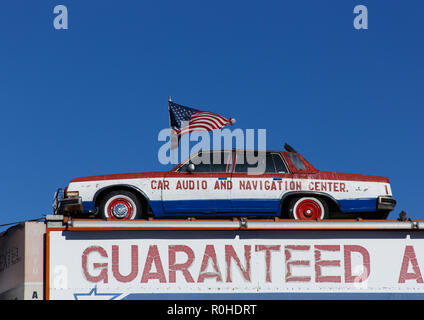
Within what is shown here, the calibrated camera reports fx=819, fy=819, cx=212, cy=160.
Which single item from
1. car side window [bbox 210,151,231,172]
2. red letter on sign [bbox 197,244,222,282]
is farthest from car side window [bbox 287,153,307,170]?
red letter on sign [bbox 197,244,222,282]

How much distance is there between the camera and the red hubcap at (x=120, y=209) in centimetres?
1430

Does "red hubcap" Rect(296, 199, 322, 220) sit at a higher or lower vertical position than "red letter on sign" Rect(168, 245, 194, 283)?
higher

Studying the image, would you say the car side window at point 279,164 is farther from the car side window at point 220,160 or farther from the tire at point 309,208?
the car side window at point 220,160

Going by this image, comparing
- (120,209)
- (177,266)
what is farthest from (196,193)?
(177,266)

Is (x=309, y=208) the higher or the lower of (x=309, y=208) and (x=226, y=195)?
the lower

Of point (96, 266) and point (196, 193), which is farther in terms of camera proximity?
point (196, 193)

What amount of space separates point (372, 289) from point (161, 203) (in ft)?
13.5

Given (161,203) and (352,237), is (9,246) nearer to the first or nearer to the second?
(161,203)

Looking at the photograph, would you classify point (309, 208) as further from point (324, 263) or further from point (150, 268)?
point (150, 268)

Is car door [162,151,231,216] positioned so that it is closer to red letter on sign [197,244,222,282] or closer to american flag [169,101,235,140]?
american flag [169,101,235,140]

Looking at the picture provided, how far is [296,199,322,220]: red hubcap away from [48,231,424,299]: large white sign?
223cm

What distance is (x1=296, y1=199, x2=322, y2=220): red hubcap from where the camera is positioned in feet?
47.1

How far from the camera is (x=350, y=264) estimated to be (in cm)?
1204

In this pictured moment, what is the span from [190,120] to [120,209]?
285cm
